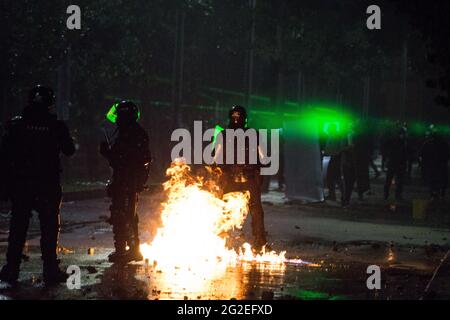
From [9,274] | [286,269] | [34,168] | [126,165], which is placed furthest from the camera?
[126,165]

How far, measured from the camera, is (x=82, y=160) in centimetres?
3600

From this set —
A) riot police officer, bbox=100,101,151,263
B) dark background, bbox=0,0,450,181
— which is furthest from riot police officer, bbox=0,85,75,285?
dark background, bbox=0,0,450,181

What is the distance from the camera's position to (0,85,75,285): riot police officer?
973cm

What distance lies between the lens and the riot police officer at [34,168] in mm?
9727

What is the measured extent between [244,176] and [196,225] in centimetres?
98

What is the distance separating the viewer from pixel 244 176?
12.9 metres

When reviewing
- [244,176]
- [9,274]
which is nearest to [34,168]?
[9,274]

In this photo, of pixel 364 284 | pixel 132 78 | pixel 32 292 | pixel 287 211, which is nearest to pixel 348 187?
pixel 287 211

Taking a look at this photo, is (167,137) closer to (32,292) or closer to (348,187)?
(348,187)

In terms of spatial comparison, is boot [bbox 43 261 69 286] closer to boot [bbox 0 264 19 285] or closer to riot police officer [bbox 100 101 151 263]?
boot [bbox 0 264 19 285]

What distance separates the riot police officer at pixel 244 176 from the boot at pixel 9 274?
397 cm

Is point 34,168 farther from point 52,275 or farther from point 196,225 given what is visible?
point 196,225

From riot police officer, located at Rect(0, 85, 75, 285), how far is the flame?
2233mm

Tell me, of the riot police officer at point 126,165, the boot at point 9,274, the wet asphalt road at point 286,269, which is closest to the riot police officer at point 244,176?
the wet asphalt road at point 286,269
